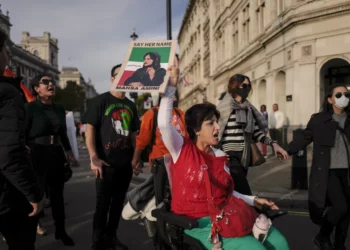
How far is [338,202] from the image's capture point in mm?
3832

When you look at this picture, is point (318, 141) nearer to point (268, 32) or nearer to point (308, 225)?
point (308, 225)

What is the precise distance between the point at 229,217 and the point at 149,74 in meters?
1.12

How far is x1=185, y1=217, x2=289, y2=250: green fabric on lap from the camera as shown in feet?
7.82

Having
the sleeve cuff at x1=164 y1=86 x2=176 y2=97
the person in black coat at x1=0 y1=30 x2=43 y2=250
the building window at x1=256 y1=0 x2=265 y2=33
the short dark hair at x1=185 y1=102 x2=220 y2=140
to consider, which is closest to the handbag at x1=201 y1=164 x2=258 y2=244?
the short dark hair at x1=185 y1=102 x2=220 y2=140

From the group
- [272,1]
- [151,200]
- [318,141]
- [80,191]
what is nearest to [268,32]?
[272,1]

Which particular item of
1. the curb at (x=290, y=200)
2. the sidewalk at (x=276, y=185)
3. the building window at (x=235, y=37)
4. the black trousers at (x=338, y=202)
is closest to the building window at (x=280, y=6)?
the sidewalk at (x=276, y=185)

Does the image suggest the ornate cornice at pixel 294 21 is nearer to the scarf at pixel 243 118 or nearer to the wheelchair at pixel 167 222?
the scarf at pixel 243 118

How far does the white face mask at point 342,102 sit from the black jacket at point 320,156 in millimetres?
146

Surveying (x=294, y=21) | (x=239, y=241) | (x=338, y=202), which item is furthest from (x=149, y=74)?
(x=294, y=21)

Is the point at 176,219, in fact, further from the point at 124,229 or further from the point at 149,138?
the point at 124,229

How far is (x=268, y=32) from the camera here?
58.4ft

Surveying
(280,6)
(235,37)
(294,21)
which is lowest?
(294,21)

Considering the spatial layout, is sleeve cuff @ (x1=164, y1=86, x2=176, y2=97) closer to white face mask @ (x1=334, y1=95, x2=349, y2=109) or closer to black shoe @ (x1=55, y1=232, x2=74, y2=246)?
white face mask @ (x1=334, y1=95, x2=349, y2=109)

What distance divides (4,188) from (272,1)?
1779 centimetres
